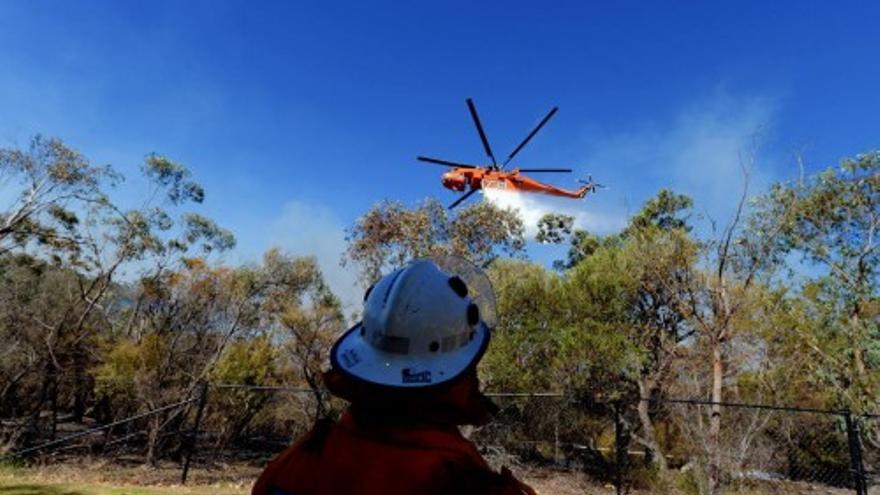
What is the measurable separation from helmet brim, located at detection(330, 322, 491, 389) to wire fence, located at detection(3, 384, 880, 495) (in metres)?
8.38

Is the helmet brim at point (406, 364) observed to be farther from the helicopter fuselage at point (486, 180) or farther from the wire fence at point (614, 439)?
the helicopter fuselage at point (486, 180)

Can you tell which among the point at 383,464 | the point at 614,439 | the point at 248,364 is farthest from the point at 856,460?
the point at 248,364

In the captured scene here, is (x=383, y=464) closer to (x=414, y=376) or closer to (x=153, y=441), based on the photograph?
(x=414, y=376)

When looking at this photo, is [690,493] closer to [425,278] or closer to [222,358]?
[425,278]

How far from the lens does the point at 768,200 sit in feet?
47.0

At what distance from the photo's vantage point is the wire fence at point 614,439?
11.5 metres

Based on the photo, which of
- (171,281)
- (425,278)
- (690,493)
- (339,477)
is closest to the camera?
(339,477)

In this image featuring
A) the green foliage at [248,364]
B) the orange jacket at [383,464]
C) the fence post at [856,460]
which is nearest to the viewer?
the orange jacket at [383,464]

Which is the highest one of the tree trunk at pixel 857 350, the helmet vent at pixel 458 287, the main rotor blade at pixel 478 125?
the main rotor blade at pixel 478 125

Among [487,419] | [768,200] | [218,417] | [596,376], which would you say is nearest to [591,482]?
[596,376]

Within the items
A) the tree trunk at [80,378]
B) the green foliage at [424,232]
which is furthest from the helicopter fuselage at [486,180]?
the tree trunk at [80,378]

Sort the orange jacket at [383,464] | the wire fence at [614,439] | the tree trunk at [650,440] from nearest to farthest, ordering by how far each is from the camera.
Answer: the orange jacket at [383,464], the wire fence at [614,439], the tree trunk at [650,440]

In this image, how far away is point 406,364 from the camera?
1325 millimetres

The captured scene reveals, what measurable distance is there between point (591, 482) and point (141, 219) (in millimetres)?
19260
